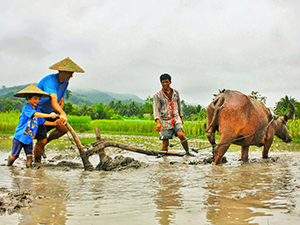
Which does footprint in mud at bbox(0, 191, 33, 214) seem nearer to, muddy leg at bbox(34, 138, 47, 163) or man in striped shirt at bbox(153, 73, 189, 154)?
muddy leg at bbox(34, 138, 47, 163)

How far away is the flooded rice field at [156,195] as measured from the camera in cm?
226

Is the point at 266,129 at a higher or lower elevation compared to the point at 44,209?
higher

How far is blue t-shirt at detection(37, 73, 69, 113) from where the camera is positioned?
5.01m

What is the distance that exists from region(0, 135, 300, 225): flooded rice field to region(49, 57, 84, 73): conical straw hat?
5.43ft

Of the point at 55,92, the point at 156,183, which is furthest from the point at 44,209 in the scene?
the point at 55,92

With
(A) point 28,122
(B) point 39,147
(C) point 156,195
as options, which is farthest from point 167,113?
(C) point 156,195

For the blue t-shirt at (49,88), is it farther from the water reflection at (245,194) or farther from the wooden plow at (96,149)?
the water reflection at (245,194)

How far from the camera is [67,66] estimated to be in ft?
16.7

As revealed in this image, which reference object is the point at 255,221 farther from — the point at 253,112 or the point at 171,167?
the point at 253,112

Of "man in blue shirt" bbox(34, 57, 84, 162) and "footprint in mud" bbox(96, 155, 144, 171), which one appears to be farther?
"man in blue shirt" bbox(34, 57, 84, 162)

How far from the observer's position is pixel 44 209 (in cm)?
245

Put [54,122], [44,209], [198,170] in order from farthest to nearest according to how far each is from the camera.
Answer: [54,122] → [198,170] → [44,209]

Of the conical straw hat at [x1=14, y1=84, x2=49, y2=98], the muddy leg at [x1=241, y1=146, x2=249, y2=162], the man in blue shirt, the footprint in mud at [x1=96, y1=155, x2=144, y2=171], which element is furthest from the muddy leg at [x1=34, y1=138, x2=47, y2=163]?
the muddy leg at [x1=241, y1=146, x2=249, y2=162]

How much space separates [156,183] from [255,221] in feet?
5.40
